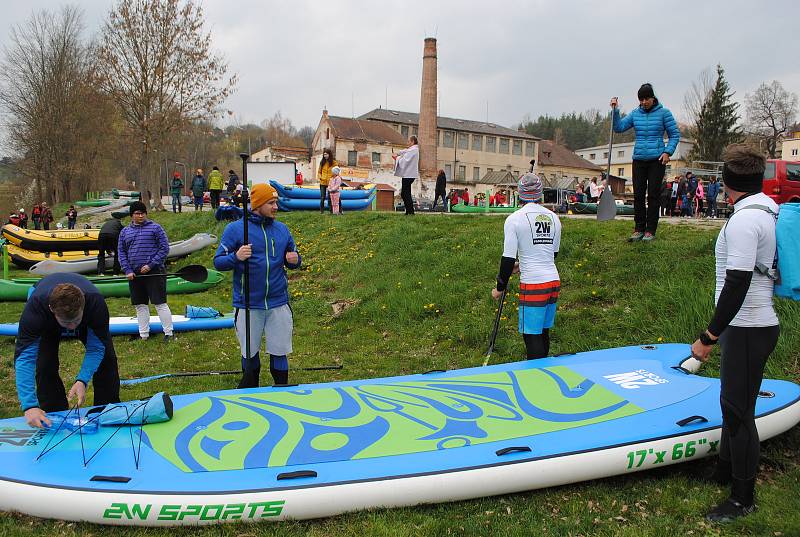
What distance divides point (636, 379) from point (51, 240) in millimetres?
16794

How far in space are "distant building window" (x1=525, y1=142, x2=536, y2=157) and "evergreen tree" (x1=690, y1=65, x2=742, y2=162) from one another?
20291mm

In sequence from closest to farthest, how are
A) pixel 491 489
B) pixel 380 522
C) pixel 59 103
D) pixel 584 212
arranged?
1. pixel 380 522
2. pixel 491 489
3. pixel 584 212
4. pixel 59 103

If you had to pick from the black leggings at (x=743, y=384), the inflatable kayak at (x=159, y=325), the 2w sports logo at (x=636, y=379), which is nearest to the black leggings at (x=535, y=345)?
the 2w sports logo at (x=636, y=379)

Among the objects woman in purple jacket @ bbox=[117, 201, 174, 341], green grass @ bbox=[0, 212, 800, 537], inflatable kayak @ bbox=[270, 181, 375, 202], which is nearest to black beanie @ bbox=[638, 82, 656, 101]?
green grass @ bbox=[0, 212, 800, 537]

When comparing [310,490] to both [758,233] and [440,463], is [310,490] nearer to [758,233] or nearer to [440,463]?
[440,463]

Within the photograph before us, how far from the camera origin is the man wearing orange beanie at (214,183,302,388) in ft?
16.6

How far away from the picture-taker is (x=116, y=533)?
3412 millimetres

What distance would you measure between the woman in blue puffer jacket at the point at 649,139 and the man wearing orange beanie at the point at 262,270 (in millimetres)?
5284

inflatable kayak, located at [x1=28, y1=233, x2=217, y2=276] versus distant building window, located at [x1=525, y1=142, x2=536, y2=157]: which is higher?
distant building window, located at [x1=525, y1=142, x2=536, y2=157]

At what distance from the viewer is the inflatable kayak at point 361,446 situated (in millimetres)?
3447

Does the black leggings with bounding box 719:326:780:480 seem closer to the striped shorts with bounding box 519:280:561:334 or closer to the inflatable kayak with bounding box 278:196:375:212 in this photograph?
the striped shorts with bounding box 519:280:561:334

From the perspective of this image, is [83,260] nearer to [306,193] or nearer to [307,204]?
[307,204]

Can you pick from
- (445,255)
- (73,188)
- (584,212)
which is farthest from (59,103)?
(445,255)

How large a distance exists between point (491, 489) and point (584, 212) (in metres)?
19.2
